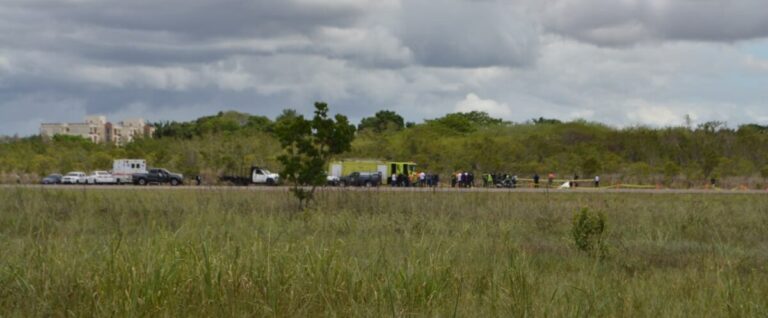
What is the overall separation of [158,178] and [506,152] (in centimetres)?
3218

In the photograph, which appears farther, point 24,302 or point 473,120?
point 473,120

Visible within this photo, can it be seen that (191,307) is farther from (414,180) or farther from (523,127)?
(523,127)

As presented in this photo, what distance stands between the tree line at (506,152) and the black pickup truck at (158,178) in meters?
4.08

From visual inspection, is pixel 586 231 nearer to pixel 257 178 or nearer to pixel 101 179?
pixel 257 178

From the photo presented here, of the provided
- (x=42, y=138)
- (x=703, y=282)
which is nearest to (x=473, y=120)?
(x=42, y=138)

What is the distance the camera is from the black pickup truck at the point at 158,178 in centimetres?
6581

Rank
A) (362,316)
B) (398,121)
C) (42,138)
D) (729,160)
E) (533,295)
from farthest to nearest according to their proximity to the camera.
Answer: (398,121) < (42,138) < (729,160) < (533,295) < (362,316)

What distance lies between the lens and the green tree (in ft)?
103

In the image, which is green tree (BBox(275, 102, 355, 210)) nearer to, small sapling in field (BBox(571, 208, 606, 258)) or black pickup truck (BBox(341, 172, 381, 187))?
small sapling in field (BBox(571, 208, 606, 258))

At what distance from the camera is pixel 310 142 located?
32094mm

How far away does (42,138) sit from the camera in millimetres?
107438

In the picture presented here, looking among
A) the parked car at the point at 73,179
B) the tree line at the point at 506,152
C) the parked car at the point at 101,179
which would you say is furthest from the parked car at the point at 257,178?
the parked car at the point at 73,179

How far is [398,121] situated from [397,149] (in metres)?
36.7

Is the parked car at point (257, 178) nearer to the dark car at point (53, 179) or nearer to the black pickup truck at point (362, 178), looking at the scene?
the black pickup truck at point (362, 178)
